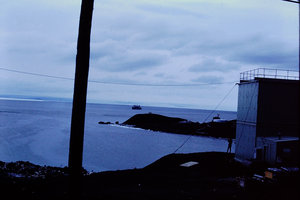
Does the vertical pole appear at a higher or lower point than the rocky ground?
higher

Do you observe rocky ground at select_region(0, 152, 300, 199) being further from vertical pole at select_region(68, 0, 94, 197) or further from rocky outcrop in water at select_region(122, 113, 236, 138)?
rocky outcrop in water at select_region(122, 113, 236, 138)

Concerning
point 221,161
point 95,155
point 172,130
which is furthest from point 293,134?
point 172,130

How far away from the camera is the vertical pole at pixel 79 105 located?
5.93 meters

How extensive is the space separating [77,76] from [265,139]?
2188cm

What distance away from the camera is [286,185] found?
16172mm

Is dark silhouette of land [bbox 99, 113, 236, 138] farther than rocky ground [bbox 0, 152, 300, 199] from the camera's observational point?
Yes

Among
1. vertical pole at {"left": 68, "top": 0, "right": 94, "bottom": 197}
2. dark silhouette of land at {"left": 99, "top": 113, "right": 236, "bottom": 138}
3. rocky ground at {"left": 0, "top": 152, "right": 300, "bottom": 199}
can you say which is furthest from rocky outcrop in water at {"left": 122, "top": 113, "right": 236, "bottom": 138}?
vertical pole at {"left": 68, "top": 0, "right": 94, "bottom": 197}

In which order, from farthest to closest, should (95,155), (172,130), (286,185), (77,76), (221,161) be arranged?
(172,130), (95,155), (221,161), (286,185), (77,76)

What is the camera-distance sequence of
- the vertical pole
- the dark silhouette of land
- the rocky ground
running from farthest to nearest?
the dark silhouette of land → the rocky ground → the vertical pole

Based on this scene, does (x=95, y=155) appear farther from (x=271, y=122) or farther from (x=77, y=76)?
(x=77, y=76)

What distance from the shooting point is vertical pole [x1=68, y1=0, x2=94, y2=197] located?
233 inches

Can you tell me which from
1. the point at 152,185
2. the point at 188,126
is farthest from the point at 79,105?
the point at 188,126

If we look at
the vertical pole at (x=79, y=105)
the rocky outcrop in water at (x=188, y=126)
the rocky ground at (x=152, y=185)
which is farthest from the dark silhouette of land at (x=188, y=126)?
the vertical pole at (x=79, y=105)

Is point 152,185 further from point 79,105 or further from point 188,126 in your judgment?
point 188,126
